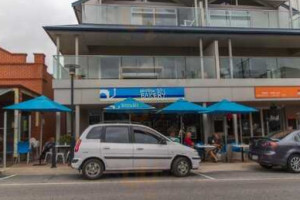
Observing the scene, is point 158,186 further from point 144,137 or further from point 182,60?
point 182,60

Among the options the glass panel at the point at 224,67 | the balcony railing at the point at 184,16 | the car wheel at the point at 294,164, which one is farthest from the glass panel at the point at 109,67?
the car wheel at the point at 294,164

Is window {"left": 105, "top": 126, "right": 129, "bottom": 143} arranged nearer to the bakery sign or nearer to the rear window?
the rear window

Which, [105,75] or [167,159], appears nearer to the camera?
[167,159]

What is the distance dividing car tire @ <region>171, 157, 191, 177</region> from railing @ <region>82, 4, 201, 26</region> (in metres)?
10.4

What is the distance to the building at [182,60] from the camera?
1817 cm

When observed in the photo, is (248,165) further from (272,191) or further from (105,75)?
(105,75)

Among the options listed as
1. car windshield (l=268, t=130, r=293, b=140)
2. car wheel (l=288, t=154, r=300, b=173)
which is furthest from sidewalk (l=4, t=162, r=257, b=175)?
car wheel (l=288, t=154, r=300, b=173)

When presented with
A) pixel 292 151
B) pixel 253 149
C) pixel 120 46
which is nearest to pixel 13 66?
pixel 120 46

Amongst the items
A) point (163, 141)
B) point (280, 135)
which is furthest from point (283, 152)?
point (163, 141)

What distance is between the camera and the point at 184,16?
21.5m

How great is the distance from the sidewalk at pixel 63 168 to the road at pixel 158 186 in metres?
0.89

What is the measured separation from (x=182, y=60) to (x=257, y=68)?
414 centimetres

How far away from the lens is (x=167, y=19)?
21.2m

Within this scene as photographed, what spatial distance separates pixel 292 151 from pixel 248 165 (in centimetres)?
264
